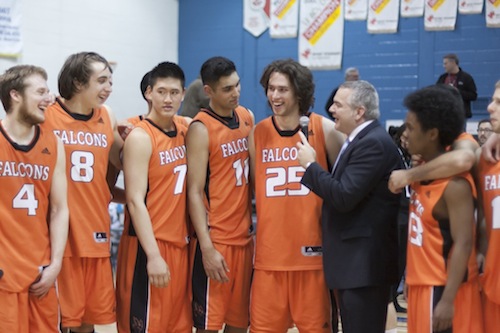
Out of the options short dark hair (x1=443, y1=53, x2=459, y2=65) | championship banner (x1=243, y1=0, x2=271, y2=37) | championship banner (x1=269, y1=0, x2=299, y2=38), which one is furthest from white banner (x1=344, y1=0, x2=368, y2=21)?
short dark hair (x1=443, y1=53, x2=459, y2=65)

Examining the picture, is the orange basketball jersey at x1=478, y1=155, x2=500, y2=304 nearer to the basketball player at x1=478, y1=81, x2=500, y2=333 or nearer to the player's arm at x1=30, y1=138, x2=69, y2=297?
the basketball player at x1=478, y1=81, x2=500, y2=333

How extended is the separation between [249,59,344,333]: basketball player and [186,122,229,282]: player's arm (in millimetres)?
277

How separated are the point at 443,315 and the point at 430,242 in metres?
0.36

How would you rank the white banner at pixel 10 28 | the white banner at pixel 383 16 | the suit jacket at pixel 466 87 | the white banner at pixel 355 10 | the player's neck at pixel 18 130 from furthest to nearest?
the white banner at pixel 355 10, the white banner at pixel 383 16, the suit jacket at pixel 466 87, the white banner at pixel 10 28, the player's neck at pixel 18 130

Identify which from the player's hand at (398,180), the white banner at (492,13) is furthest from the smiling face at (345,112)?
the white banner at (492,13)

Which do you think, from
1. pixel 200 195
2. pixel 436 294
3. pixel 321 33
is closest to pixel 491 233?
pixel 436 294

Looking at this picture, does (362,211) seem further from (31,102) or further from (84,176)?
(31,102)

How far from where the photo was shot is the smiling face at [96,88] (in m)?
4.31

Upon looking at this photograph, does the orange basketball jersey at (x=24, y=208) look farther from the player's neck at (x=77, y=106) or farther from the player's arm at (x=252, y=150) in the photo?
the player's arm at (x=252, y=150)

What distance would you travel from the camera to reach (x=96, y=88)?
4324 mm

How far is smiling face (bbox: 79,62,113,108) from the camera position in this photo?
4312mm

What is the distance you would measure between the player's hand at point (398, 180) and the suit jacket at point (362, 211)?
180 mm

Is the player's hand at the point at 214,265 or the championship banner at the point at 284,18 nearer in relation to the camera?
the player's hand at the point at 214,265

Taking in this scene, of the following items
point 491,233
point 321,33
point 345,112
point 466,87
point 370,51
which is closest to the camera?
point 491,233
